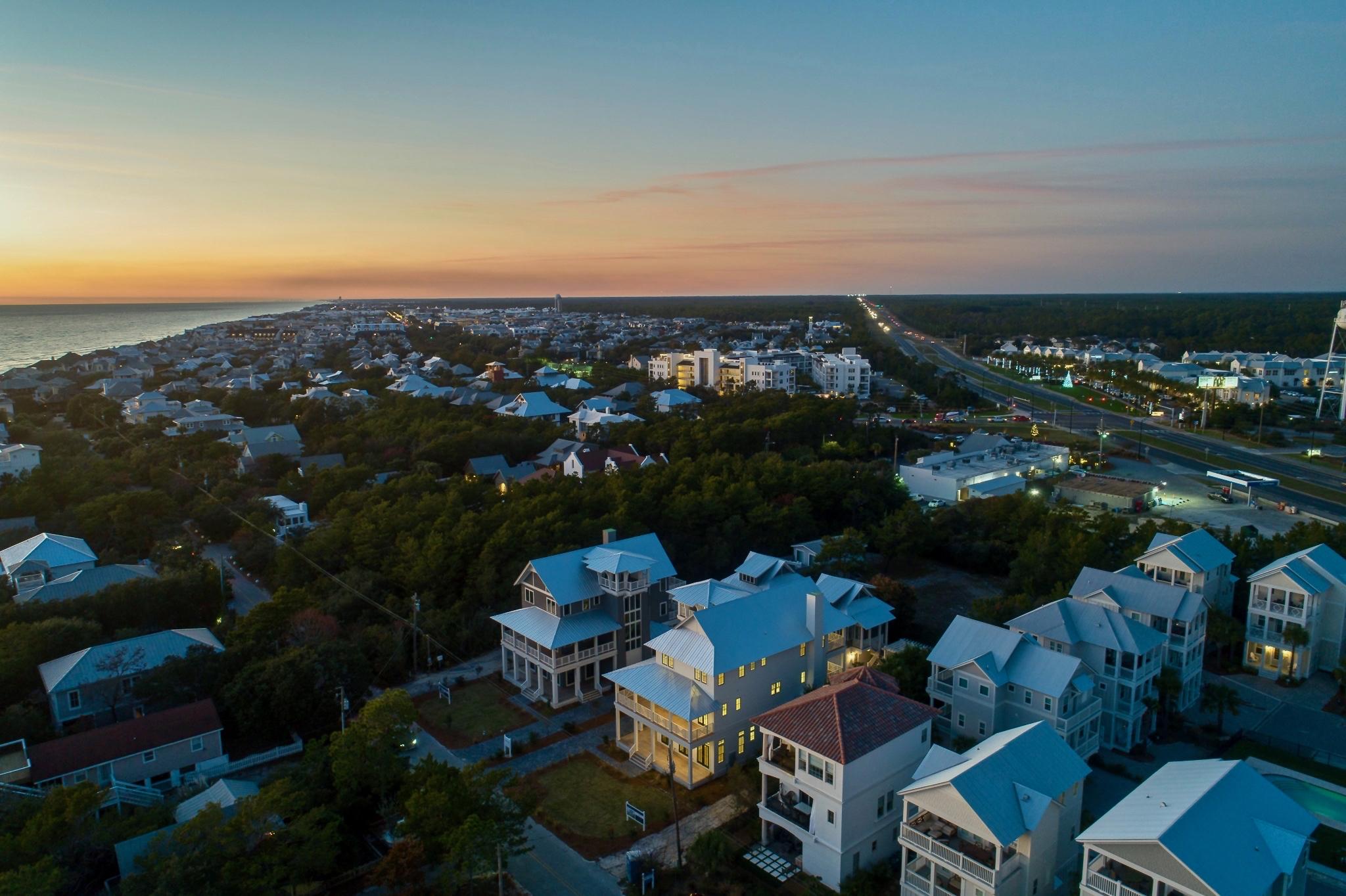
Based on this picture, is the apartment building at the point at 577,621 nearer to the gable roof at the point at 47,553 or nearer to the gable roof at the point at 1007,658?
the gable roof at the point at 1007,658

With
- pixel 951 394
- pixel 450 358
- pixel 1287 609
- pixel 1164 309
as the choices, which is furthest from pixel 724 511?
pixel 1164 309

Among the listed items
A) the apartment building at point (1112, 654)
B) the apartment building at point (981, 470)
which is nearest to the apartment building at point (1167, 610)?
the apartment building at point (1112, 654)

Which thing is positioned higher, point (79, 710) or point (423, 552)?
point (423, 552)

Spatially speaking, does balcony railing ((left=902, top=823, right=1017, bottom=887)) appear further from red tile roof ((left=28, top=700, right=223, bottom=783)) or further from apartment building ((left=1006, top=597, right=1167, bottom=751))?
red tile roof ((left=28, top=700, right=223, bottom=783))

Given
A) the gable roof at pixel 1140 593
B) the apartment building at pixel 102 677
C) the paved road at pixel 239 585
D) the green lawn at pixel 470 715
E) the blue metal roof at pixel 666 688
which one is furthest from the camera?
the paved road at pixel 239 585

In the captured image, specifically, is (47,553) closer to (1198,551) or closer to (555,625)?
(555,625)

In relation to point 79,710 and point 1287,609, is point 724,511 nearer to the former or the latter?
point 1287,609

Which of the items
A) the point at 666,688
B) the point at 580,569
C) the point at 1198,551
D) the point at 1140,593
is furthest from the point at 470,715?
the point at 1198,551
